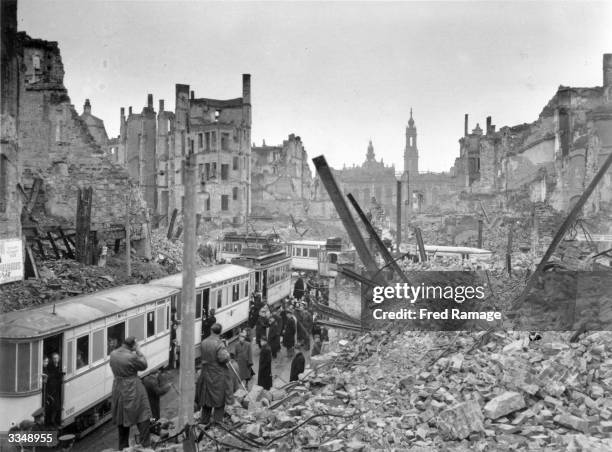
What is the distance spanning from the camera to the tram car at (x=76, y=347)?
627 centimetres

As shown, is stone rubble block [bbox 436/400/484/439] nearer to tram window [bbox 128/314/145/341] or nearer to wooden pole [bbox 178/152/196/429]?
wooden pole [bbox 178/152/196/429]

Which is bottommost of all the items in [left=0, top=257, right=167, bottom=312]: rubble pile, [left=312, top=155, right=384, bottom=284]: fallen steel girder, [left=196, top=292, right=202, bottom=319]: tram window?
[left=196, top=292, right=202, bottom=319]: tram window

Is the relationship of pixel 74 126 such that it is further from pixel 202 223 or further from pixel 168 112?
pixel 168 112

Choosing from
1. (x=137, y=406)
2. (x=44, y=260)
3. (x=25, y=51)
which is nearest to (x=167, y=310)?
(x=137, y=406)

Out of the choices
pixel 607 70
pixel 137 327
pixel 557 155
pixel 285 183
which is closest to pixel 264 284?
pixel 137 327

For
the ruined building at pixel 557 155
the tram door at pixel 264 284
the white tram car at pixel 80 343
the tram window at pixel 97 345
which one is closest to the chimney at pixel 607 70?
the ruined building at pixel 557 155

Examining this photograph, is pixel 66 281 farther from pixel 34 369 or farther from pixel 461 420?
pixel 461 420

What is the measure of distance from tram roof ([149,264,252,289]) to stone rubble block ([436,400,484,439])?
6071mm

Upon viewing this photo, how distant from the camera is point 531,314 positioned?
8.63 m

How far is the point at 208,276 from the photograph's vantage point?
12.0 m

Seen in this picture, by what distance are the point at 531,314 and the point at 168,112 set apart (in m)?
32.8

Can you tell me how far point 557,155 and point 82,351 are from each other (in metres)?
25.3

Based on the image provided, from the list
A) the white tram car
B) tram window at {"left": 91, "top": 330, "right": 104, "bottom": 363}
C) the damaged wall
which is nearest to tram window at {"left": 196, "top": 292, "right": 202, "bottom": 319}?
the white tram car

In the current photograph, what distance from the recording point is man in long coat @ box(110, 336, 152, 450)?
6340 millimetres
